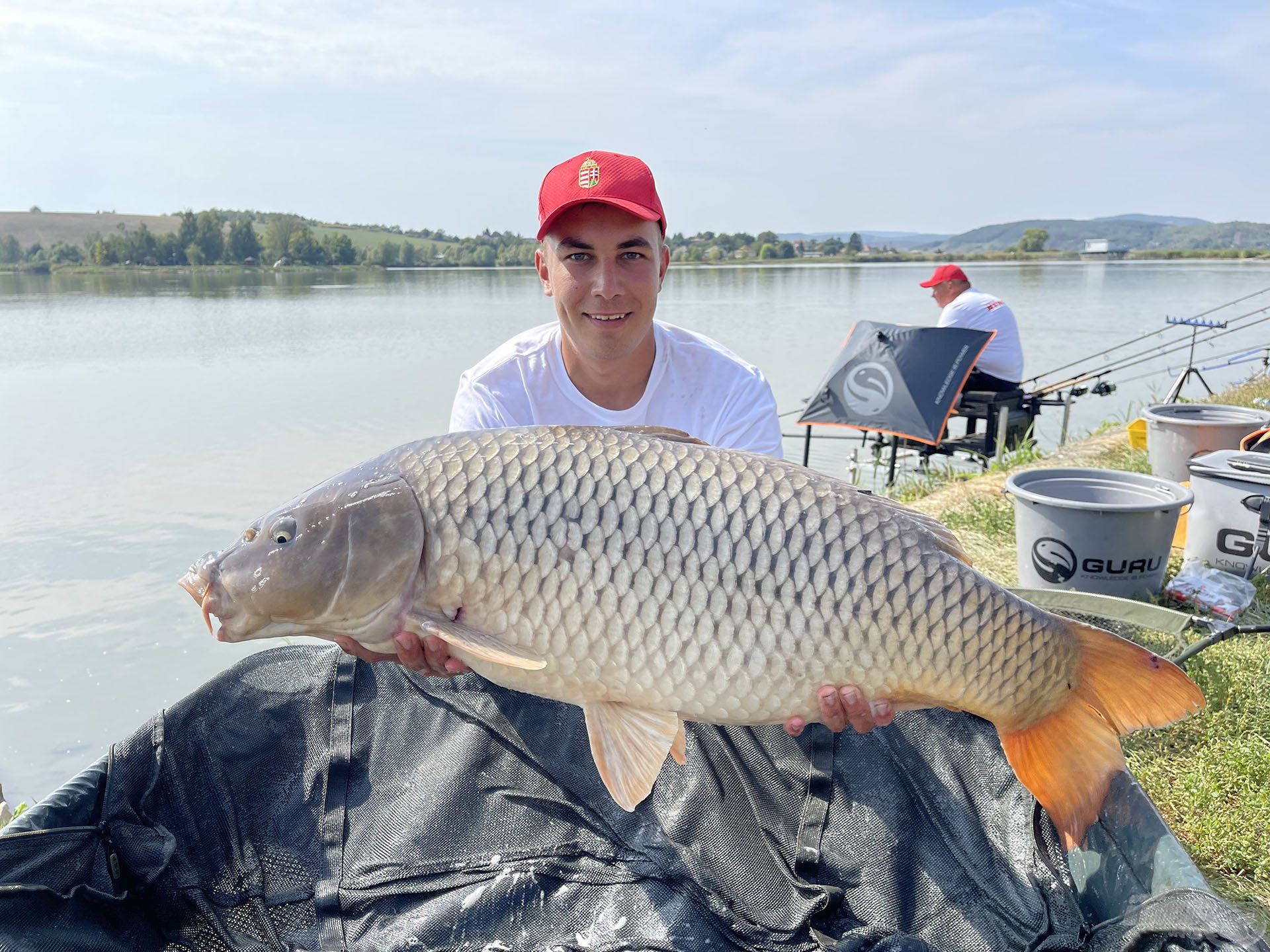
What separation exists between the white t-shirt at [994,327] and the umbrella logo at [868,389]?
62cm

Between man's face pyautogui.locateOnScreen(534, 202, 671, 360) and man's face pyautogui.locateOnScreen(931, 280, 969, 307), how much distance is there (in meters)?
5.04

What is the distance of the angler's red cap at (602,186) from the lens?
1.73 m

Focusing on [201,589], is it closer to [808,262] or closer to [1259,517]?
[1259,517]

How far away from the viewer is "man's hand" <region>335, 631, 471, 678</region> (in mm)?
1276

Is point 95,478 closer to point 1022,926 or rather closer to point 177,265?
point 1022,926

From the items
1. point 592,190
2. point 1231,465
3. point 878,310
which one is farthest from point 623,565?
point 878,310

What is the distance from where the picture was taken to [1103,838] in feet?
4.16

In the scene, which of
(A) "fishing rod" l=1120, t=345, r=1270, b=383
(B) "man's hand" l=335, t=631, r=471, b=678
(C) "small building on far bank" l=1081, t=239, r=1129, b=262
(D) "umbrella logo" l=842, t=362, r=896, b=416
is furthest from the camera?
(C) "small building on far bank" l=1081, t=239, r=1129, b=262

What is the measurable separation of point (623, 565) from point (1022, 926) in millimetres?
776

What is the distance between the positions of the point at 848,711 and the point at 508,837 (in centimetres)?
64

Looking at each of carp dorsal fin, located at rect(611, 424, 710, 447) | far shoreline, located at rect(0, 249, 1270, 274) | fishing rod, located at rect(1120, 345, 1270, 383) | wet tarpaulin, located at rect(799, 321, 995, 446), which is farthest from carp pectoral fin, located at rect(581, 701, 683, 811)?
far shoreline, located at rect(0, 249, 1270, 274)

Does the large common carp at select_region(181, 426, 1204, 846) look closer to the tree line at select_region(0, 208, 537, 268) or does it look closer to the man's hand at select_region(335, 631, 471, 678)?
the man's hand at select_region(335, 631, 471, 678)

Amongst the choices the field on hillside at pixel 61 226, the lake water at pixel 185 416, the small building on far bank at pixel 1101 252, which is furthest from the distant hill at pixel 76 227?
the small building on far bank at pixel 1101 252

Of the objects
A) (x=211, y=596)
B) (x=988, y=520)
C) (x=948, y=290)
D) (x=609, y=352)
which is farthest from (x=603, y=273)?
(x=948, y=290)
